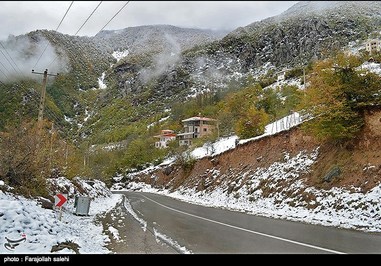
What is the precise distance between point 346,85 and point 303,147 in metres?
7.01

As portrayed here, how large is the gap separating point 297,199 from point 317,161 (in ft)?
12.5

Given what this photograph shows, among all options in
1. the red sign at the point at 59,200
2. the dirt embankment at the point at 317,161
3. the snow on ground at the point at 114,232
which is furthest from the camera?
the dirt embankment at the point at 317,161

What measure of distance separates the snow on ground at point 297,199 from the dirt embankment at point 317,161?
2.28 feet

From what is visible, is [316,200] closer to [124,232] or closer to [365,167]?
[365,167]

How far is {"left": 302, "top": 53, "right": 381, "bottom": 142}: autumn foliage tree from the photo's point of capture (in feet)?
66.5

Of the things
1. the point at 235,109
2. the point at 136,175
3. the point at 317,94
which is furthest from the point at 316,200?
the point at 136,175

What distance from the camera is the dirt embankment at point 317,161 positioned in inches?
723

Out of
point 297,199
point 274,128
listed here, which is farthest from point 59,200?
point 274,128

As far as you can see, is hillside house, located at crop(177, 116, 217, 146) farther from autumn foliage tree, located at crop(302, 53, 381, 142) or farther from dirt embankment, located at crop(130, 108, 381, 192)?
autumn foliage tree, located at crop(302, 53, 381, 142)

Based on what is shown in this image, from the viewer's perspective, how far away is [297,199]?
65.5 feet

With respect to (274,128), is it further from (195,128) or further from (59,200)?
(195,128)

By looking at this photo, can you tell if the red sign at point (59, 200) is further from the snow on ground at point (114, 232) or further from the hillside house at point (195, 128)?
the hillside house at point (195, 128)

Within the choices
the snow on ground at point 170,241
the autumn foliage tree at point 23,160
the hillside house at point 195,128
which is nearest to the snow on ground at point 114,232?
the snow on ground at point 170,241

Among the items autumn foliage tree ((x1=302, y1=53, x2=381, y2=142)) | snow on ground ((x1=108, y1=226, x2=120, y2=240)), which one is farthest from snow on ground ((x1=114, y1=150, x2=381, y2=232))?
snow on ground ((x1=108, y1=226, x2=120, y2=240))
